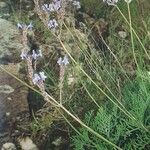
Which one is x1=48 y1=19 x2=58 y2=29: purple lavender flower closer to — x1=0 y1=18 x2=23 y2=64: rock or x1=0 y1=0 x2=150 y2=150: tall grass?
x1=0 y1=0 x2=150 y2=150: tall grass

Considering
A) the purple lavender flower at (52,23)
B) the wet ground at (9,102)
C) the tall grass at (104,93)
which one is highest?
the purple lavender flower at (52,23)

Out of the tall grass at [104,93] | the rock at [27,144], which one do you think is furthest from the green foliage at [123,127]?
the rock at [27,144]

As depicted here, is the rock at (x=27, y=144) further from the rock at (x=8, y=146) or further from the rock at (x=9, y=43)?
the rock at (x=9, y=43)

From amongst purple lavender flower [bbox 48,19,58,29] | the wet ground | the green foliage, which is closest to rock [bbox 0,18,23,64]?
the wet ground

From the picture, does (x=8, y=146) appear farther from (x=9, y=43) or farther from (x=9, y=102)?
(x=9, y=43)

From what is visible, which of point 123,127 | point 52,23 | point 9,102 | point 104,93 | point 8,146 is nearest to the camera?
point 104,93

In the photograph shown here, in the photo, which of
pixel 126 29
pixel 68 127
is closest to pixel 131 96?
pixel 68 127

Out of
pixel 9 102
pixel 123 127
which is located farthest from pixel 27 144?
pixel 123 127
